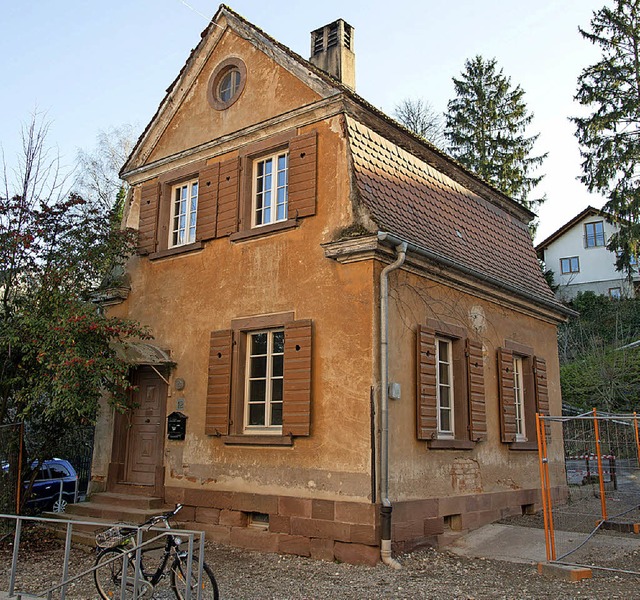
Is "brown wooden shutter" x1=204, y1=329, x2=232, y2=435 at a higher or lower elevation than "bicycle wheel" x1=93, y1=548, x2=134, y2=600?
higher

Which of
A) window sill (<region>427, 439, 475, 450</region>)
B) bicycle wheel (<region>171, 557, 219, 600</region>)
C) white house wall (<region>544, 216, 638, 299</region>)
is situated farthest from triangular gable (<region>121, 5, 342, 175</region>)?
white house wall (<region>544, 216, 638, 299</region>)

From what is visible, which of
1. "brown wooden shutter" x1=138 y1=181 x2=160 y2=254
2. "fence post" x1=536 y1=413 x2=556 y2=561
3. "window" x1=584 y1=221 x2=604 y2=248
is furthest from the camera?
"window" x1=584 y1=221 x2=604 y2=248

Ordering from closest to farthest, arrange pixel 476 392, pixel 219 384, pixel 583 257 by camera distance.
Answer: pixel 219 384
pixel 476 392
pixel 583 257

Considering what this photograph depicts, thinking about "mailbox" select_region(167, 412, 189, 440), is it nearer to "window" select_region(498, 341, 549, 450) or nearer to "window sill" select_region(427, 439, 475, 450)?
"window sill" select_region(427, 439, 475, 450)

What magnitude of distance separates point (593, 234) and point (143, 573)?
39.7 meters

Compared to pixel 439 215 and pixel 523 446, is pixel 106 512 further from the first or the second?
pixel 439 215

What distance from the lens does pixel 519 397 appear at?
12547 millimetres

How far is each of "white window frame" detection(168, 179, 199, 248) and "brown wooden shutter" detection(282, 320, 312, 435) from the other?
3.37 meters

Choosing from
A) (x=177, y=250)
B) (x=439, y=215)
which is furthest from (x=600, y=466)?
(x=177, y=250)

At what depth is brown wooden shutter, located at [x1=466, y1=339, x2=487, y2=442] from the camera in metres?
10.4

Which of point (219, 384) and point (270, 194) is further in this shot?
point (270, 194)

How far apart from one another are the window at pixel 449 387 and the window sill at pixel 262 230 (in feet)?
8.37

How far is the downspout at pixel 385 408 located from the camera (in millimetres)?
8065

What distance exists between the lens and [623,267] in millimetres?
26234
